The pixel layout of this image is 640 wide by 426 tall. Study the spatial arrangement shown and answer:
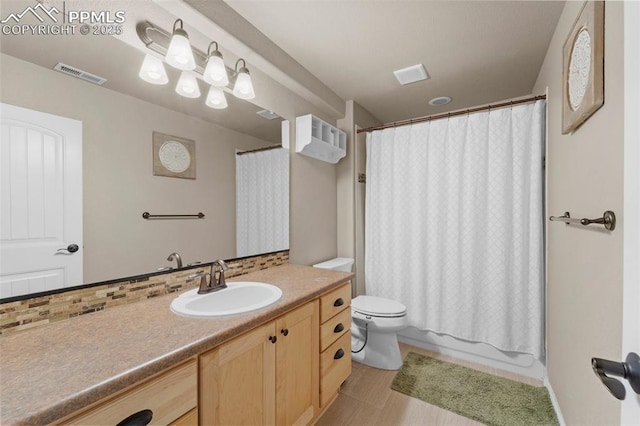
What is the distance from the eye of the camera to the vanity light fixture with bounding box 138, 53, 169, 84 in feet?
4.06

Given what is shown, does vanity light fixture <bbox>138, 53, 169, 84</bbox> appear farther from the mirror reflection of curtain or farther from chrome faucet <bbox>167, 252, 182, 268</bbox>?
chrome faucet <bbox>167, 252, 182, 268</bbox>

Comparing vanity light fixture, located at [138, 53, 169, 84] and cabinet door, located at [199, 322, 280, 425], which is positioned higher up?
vanity light fixture, located at [138, 53, 169, 84]

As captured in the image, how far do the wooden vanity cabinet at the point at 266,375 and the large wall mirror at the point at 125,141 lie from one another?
59cm

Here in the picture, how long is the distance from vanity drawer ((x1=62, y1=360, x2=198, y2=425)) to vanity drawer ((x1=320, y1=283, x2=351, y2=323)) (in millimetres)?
752

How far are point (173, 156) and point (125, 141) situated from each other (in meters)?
0.22

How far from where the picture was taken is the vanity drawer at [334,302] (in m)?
1.49

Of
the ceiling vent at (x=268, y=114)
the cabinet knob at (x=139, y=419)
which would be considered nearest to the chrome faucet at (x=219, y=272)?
the cabinet knob at (x=139, y=419)

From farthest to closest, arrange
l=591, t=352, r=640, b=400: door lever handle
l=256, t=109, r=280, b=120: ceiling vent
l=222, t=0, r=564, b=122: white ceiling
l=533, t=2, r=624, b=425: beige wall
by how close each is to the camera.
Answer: l=256, t=109, r=280, b=120: ceiling vent, l=222, t=0, r=564, b=122: white ceiling, l=533, t=2, r=624, b=425: beige wall, l=591, t=352, r=640, b=400: door lever handle

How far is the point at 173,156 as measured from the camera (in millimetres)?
1355

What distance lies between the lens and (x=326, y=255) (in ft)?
8.24

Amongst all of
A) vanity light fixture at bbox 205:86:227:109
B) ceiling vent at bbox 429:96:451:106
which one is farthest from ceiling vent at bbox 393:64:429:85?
vanity light fixture at bbox 205:86:227:109

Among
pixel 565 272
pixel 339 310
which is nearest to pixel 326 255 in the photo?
pixel 339 310

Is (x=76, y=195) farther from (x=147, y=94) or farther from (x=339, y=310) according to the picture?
(x=339, y=310)

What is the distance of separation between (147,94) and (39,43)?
36 centimetres
